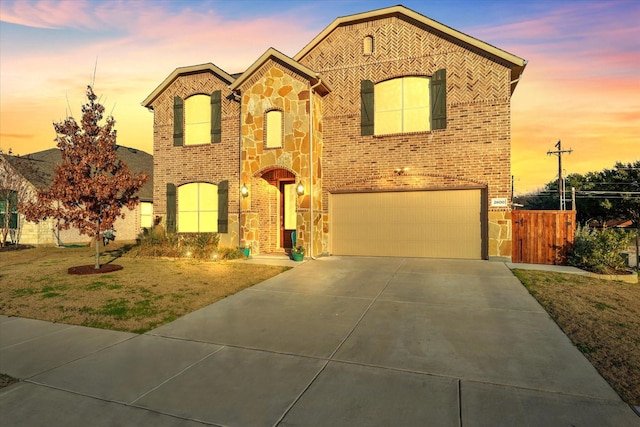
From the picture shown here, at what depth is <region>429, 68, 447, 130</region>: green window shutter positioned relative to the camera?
41.7 feet

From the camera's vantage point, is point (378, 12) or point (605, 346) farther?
point (378, 12)

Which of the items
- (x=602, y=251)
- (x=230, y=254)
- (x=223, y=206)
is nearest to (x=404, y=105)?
(x=602, y=251)

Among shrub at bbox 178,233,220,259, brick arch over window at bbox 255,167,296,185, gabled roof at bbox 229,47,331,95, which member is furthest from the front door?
gabled roof at bbox 229,47,331,95

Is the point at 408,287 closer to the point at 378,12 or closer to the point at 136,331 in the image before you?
the point at 136,331

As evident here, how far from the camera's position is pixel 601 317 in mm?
6004

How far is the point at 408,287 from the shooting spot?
26.9ft

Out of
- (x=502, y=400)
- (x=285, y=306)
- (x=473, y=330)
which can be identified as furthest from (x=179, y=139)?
(x=502, y=400)

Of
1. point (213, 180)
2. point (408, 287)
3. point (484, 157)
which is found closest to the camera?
point (408, 287)

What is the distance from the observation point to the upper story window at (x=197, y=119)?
612 inches

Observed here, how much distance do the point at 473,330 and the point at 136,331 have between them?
5291 mm

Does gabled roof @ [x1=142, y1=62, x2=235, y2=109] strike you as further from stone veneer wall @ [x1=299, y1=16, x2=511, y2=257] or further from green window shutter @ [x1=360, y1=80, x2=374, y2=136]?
green window shutter @ [x1=360, y1=80, x2=374, y2=136]

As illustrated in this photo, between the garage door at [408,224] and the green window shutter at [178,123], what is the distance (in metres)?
7.80

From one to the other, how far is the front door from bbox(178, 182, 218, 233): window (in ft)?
9.65

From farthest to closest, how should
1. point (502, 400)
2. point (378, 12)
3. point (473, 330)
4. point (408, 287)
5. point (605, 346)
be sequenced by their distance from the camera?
point (378, 12) < point (408, 287) < point (473, 330) < point (605, 346) < point (502, 400)
